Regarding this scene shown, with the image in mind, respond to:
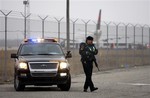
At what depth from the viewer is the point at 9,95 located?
1706 centimetres

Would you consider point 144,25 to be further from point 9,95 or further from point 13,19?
point 9,95

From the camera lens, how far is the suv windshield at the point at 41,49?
1984 cm

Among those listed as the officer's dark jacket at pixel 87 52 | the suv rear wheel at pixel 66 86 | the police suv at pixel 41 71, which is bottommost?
the suv rear wheel at pixel 66 86

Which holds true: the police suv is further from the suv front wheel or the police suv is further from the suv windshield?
the suv windshield

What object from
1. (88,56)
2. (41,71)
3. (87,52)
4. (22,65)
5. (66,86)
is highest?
(87,52)

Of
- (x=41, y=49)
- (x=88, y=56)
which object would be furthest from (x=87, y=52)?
(x=41, y=49)

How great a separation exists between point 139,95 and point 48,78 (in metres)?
3.07

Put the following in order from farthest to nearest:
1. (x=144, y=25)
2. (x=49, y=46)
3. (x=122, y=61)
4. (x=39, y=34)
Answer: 1. (x=144, y=25)
2. (x=122, y=61)
3. (x=39, y=34)
4. (x=49, y=46)

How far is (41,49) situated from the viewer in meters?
20.0

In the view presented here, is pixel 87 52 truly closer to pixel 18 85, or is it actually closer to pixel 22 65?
pixel 22 65

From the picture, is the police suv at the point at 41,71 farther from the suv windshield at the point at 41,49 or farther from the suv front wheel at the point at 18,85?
the suv windshield at the point at 41,49

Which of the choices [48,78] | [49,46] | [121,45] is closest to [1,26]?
[49,46]

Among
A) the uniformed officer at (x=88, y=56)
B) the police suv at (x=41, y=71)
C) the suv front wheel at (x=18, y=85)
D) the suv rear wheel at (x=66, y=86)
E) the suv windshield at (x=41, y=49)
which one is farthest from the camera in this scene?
the suv windshield at (x=41, y=49)

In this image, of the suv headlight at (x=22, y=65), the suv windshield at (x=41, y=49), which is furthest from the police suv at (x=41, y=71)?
the suv windshield at (x=41, y=49)
